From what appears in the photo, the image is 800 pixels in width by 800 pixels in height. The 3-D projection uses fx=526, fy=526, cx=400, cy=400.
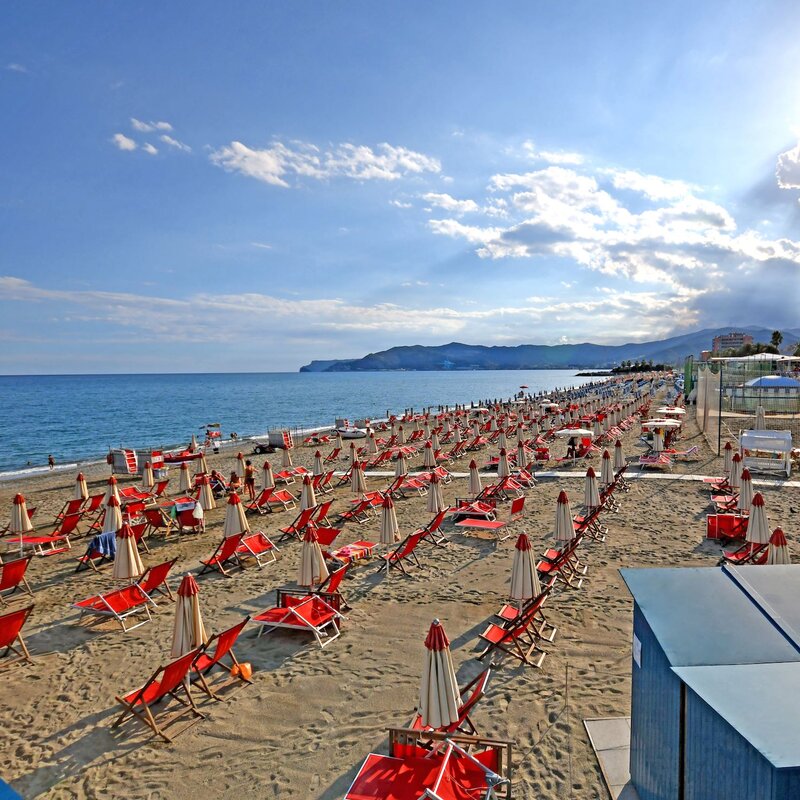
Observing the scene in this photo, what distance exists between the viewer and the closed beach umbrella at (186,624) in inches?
204

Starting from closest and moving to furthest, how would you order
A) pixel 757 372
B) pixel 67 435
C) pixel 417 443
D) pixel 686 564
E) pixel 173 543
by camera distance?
1. pixel 686 564
2. pixel 173 543
3. pixel 417 443
4. pixel 757 372
5. pixel 67 435

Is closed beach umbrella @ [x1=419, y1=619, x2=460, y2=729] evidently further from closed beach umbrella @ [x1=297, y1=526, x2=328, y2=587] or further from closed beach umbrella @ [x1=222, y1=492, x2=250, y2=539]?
closed beach umbrella @ [x1=222, y1=492, x2=250, y2=539]

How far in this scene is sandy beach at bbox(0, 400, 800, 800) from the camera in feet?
13.5

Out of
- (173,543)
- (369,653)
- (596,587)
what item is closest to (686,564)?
(596,587)

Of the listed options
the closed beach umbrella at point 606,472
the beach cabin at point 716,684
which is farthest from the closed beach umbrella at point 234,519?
the closed beach umbrella at point 606,472

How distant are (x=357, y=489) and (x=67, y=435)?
4949 centimetres

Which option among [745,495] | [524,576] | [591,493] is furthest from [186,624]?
[745,495]

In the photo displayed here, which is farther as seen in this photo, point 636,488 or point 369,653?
point 636,488

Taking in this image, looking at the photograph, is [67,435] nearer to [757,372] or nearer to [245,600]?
[245,600]

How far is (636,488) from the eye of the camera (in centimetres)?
1364

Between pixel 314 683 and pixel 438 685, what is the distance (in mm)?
1941

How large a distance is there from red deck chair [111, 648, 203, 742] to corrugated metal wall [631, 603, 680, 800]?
3.69 metres

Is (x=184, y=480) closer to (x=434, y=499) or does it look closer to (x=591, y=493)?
(x=434, y=499)

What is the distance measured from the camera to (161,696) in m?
4.72
